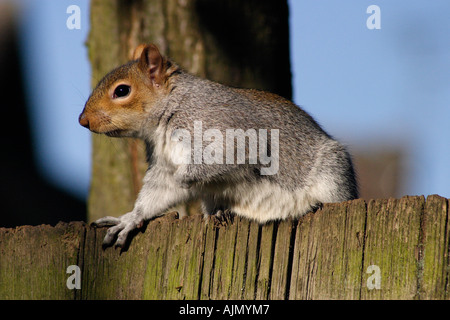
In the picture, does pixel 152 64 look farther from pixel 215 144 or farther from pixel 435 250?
pixel 435 250

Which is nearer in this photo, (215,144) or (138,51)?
(215,144)

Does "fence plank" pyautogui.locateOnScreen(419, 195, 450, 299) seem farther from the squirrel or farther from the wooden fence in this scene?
the squirrel

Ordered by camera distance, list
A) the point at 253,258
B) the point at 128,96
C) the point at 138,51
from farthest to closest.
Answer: the point at 138,51 → the point at 128,96 → the point at 253,258

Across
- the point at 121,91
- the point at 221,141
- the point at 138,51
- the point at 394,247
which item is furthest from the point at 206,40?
the point at 394,247

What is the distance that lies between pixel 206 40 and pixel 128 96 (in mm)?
1020

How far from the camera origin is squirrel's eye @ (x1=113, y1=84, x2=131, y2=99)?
357 centimetres

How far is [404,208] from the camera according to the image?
2219mm

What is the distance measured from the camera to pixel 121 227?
2887 millimetres

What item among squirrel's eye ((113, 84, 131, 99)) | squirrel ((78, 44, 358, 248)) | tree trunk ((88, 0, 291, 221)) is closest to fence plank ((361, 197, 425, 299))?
squirrel ((78, 44, 358, 248))

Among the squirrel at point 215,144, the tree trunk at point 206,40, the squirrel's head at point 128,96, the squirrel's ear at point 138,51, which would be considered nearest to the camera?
the squirrel at point 215,144

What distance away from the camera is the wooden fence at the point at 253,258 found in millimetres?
2178

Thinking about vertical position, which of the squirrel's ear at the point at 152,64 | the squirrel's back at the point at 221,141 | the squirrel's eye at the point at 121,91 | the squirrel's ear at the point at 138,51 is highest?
the squirrel's ear at the point at 138,51

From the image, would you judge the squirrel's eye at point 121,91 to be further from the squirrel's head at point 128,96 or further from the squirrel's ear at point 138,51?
the squirrel's ear at point 138,51

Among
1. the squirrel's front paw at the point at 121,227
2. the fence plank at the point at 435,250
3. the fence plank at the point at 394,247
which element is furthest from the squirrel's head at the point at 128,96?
the fence plank at the point at 435,250
